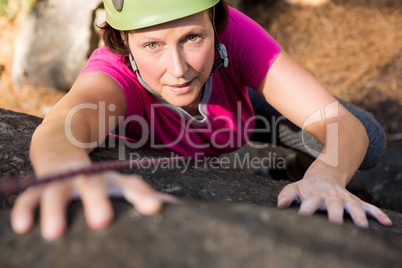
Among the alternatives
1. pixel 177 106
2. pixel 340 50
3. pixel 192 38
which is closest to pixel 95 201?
pixel 192 38

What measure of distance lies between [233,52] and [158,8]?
0.57m

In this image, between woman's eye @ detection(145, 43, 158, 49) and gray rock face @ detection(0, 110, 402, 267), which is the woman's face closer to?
woman's eye @ detection(145, 43, 158, 49)

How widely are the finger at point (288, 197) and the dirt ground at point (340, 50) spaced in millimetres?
2622

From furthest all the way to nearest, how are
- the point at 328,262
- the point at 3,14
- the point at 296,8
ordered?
1. the point at 296,8
2. the point at 3,14
3. the point at 328,262

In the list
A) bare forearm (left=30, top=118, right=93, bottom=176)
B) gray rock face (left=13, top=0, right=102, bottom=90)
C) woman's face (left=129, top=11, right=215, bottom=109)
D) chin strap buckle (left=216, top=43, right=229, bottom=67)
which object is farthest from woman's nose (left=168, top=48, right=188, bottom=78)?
gray rock face (left=13, top=0, right=102, bottom=90)

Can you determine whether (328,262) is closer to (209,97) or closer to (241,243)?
(241,243)

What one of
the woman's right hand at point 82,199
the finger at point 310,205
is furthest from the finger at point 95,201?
the finger at point 310,205

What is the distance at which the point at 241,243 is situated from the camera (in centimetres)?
86

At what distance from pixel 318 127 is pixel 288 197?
633 mm

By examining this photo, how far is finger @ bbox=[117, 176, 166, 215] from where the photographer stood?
92cm

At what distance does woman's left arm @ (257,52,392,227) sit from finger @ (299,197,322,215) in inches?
1.8

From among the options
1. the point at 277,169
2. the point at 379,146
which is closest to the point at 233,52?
the point at 379,146

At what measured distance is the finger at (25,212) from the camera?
900mm

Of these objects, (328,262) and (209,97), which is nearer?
(328,262)
